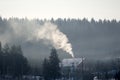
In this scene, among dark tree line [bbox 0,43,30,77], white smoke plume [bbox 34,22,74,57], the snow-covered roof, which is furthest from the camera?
white smoke plume [bbox 34,22,74,57]

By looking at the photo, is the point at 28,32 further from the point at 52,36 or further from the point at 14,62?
the point at 14,62

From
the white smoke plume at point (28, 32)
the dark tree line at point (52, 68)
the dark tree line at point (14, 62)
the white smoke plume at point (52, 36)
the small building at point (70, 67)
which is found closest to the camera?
the dark tree line at point (52, 68)

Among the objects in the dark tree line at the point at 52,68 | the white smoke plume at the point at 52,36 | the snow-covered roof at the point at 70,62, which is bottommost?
the dark tree line at the point at 52,68

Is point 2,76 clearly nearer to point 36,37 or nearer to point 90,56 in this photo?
point 90,56

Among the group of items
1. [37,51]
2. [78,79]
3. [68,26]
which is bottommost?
[78,79]

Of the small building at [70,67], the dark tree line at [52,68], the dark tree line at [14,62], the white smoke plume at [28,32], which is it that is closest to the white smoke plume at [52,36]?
the white smoke plume at [28,32]

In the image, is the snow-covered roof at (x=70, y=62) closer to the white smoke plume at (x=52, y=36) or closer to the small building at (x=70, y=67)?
the small building at (x=70, y=67)

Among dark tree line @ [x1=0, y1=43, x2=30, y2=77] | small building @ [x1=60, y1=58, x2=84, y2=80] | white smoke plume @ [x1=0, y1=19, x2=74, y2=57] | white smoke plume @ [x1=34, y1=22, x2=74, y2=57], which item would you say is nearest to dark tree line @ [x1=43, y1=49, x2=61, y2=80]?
dark tree line @ [x1=0, y1=43, x2=30, y2=77]

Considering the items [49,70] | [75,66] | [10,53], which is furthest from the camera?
[75,66]

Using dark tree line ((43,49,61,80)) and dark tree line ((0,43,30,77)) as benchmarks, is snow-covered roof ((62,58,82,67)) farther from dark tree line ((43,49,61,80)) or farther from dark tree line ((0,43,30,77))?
dark tree line ((43,49,61,80))

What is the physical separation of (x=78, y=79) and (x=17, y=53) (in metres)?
11.1

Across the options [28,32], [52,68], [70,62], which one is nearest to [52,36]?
[28,32]

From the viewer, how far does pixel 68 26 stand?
18438 cm

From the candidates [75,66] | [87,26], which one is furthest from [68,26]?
[75,66]
